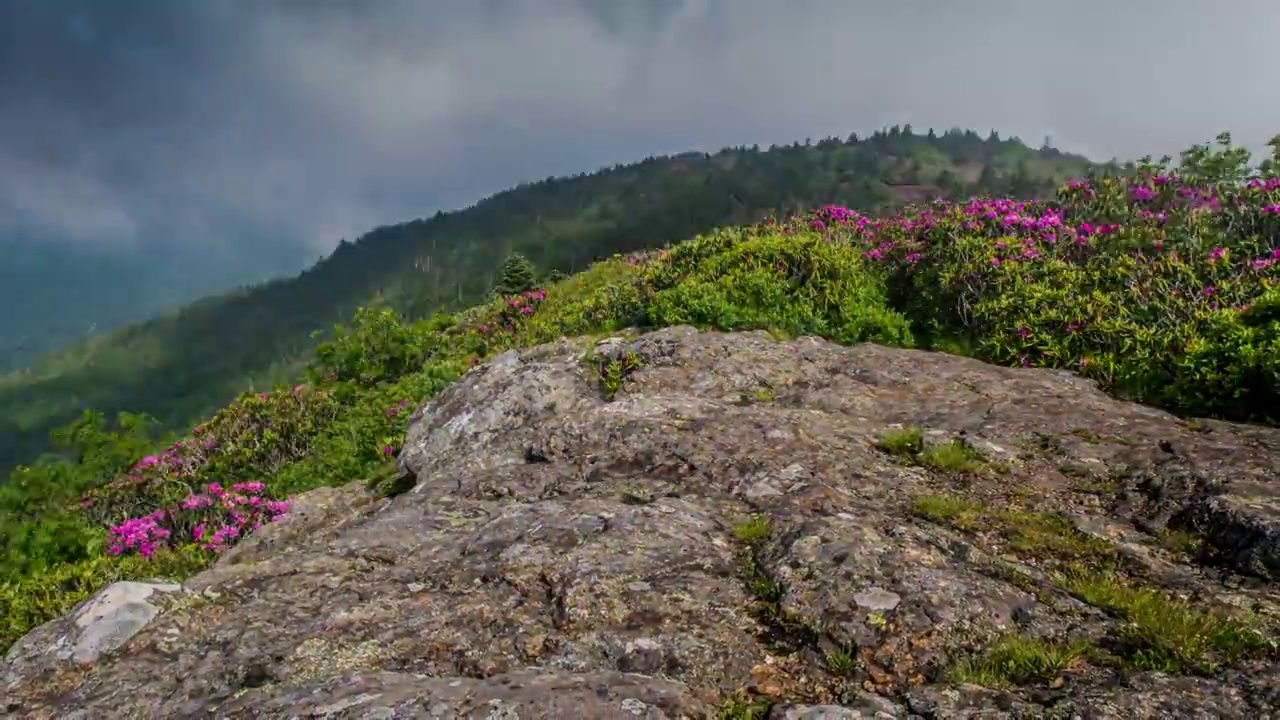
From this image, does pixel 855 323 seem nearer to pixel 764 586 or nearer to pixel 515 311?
pixel 764 586

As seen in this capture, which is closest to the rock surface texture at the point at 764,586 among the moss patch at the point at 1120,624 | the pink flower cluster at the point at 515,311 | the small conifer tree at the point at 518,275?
the moss patch at the point at 1120,624

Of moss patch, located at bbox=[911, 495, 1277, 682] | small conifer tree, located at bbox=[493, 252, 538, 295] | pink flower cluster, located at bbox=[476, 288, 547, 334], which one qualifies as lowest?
moss patch, located at bbox=[911, 495, 1277, 682]

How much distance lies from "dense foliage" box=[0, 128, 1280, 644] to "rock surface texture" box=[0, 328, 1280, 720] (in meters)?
2.02

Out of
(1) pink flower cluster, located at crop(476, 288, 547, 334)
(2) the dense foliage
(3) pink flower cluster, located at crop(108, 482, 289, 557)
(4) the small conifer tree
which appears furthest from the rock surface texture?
(4) the small conifer tree

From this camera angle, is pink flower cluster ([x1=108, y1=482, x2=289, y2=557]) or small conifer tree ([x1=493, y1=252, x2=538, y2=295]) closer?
pink flower cluster ([x1=108, y1=482, x2=289, y2=557])

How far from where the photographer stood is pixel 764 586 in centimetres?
503

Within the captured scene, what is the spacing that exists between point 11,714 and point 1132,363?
1231cm

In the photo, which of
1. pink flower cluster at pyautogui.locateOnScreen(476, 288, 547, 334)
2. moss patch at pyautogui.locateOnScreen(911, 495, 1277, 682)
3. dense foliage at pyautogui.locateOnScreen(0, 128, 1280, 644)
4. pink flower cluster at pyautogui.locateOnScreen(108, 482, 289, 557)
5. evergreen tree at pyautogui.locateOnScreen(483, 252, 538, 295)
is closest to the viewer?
moss patch at pyautogui.locateOnScreen(911, 495, 1277, 682)

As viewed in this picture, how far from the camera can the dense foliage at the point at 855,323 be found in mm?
9461

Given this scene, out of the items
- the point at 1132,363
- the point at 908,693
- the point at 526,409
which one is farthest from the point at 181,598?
the point at 1132,363

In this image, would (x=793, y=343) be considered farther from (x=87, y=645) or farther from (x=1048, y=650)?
(x=87, y=645)

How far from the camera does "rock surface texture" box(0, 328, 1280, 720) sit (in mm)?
3900

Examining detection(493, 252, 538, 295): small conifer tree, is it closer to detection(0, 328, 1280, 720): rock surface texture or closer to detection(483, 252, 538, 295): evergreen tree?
detection(483, 252, 538, 295): evergreen tree

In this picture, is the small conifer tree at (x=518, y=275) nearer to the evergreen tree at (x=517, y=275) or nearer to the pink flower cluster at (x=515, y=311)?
the evergreen tree at (x=517, y=275)
